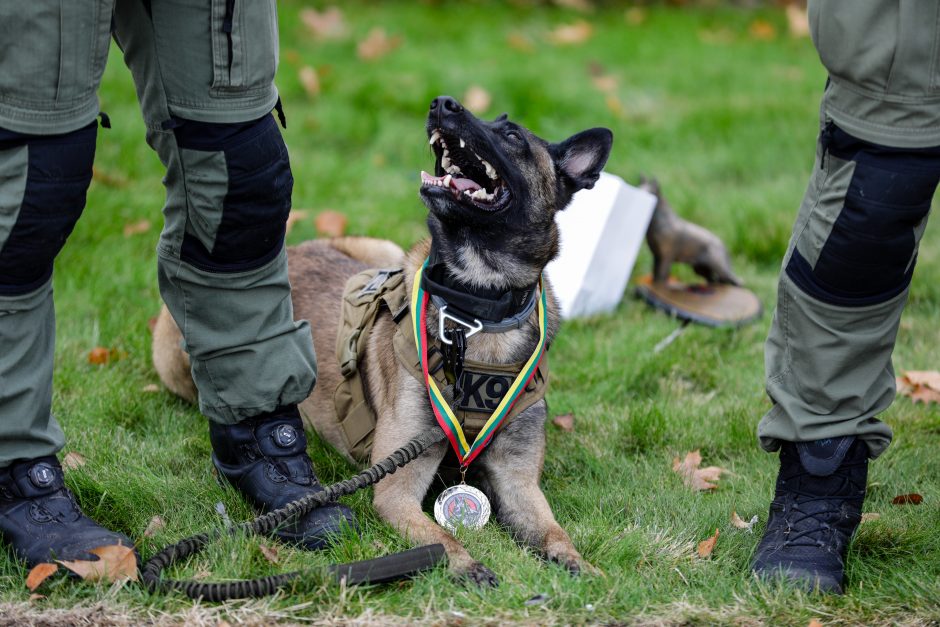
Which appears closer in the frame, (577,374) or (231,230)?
(231,230)

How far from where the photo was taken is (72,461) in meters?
3.59

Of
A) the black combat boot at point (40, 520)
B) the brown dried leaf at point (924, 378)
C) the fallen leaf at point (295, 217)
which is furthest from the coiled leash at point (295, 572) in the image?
the fallen leaf at point (295, 217)

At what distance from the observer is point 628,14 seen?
11.0 metres

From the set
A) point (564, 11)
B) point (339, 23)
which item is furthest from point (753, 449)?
point (564, 11)

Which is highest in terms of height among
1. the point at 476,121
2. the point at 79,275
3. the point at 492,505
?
the point at 476,121

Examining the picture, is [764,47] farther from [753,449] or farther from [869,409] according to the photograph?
[869,409]

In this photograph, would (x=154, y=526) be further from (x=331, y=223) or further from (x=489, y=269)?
(x=331, y=223)

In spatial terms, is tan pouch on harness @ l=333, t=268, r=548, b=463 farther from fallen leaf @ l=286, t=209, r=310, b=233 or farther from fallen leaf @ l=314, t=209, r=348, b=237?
fallen leaf @ l=286, t=209, r=310, b=233

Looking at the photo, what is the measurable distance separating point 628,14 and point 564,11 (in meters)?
0.68

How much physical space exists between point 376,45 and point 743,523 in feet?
21.1

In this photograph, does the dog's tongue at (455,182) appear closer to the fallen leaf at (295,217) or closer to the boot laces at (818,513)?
the boot laces at (818,513)

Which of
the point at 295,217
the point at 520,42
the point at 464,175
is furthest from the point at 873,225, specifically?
the point at 520,42

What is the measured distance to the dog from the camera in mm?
5684

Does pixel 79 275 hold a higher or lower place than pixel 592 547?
lower
